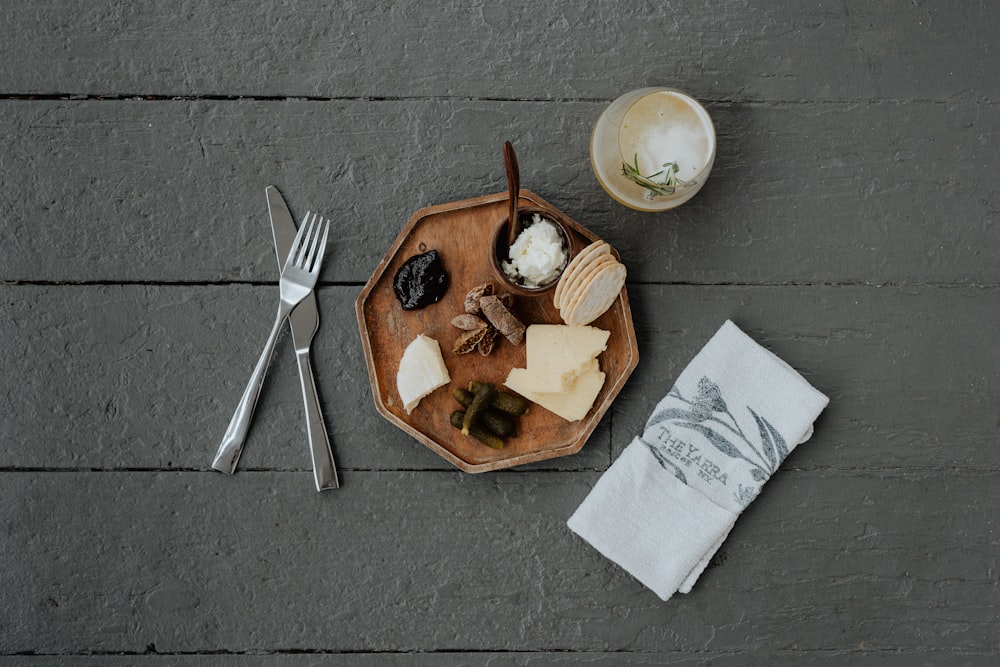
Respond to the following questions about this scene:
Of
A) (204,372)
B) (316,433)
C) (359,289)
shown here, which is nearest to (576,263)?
(359,289)

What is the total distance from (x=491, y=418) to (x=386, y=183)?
1.33 ft

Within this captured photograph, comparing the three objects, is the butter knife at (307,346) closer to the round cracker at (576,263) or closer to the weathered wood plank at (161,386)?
the weathered wood plank at (161,386)

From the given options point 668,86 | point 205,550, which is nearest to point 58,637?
point 205,550

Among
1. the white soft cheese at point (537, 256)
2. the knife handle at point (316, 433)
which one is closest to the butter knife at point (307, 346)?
the knife handle at point (316, 433)

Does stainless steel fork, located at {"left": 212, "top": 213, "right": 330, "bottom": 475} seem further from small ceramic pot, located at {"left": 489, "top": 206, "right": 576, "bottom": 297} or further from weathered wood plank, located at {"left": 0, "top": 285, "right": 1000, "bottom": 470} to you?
small ceramic pot, located at {"left": 489, "top": 206, "right": 576, "bottom": 297}

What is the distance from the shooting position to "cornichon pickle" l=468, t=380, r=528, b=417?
1.16m

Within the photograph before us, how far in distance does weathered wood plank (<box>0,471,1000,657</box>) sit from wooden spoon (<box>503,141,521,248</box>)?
39cm

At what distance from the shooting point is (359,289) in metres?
1.22

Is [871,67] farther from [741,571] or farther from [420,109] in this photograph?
[741,571]

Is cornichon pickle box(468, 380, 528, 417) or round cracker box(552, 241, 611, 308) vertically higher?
round cracker box(552, 241, 611, 308)

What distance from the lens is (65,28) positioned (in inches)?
48.4

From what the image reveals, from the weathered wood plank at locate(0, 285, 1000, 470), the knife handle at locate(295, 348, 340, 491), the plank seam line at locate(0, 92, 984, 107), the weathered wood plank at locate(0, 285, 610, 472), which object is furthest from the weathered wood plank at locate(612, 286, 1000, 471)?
the knife handle at locate(295, 348, 340, 491)

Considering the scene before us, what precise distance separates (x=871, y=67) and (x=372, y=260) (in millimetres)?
852

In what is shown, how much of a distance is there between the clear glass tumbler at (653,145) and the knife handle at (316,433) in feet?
1.77
